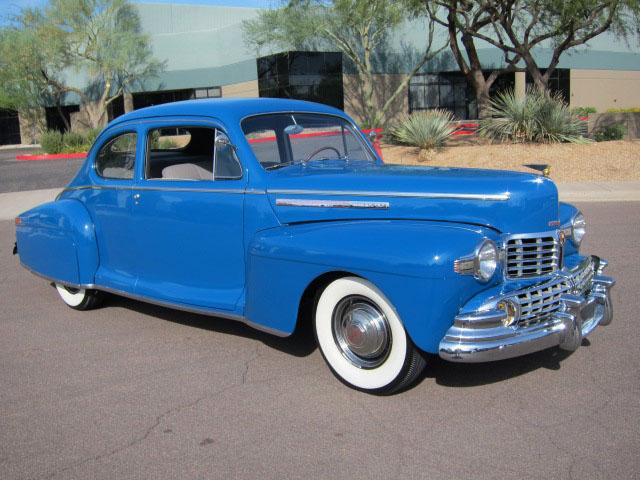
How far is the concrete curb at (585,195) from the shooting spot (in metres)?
11.9

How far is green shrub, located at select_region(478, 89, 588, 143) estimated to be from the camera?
51.4ft

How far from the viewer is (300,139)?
5074 mm

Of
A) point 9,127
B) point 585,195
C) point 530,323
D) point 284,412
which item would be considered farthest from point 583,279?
point 9,127

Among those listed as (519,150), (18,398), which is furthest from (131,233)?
(519,150)

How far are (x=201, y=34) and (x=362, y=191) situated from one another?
41256 mm

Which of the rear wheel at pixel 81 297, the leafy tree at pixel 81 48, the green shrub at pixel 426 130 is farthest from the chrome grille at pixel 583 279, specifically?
the leafy tree at pixel 81 48

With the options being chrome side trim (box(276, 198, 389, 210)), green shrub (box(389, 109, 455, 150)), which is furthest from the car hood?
green shrub (box(389, 109, 455, 150))

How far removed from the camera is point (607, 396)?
381 centimetres

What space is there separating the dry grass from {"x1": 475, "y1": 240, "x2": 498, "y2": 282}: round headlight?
10424 millimetres

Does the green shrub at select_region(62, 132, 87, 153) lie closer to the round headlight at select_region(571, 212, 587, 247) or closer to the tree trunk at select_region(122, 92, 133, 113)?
the tree trunk at select_region(122, 92, 133, 113)

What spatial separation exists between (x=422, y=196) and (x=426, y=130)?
12.5 m

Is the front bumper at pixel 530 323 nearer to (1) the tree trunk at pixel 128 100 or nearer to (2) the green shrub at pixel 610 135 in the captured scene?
(2) the green shrub at pixel 610 135

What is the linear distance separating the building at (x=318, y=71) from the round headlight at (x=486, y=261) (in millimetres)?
33891

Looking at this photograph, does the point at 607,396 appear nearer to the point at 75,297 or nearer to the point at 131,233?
the point at 131,233
